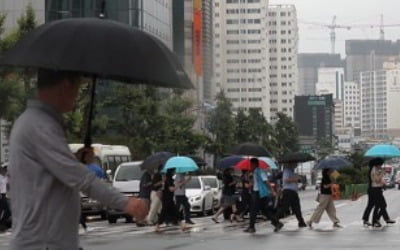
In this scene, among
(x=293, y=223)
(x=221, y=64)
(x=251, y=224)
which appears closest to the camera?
(x=251, y=224)

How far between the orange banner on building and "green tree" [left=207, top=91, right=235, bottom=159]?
1375 cm

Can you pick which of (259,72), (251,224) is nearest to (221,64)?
(259,72)

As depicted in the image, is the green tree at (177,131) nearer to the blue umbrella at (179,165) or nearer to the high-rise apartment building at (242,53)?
the blue umbrella at (179,165)

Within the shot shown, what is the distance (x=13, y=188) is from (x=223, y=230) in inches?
734

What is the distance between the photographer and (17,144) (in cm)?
468

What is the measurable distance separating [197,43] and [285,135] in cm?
1756

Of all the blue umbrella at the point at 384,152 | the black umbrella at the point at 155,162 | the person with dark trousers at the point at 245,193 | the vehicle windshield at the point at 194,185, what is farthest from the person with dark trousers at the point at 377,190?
the vehicle windshield at the point at 194,185

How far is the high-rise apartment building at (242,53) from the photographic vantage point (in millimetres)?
180000

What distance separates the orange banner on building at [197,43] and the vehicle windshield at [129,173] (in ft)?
207

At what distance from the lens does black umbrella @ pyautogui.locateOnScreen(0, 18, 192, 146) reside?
5.00 meters

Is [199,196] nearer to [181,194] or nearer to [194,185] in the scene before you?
[194,185]

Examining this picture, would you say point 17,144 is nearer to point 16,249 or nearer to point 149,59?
point 16,249

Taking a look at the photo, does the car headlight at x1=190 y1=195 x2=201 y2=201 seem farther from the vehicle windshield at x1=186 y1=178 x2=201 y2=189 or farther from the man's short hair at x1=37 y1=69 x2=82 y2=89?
the man's short hair at x1=37 y1=69 x2=82 y2=89

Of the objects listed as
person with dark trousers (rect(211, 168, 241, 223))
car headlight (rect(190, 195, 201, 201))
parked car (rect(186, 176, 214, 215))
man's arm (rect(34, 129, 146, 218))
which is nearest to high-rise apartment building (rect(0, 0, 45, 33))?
parked car (rect(186, 176, 214, 215))
